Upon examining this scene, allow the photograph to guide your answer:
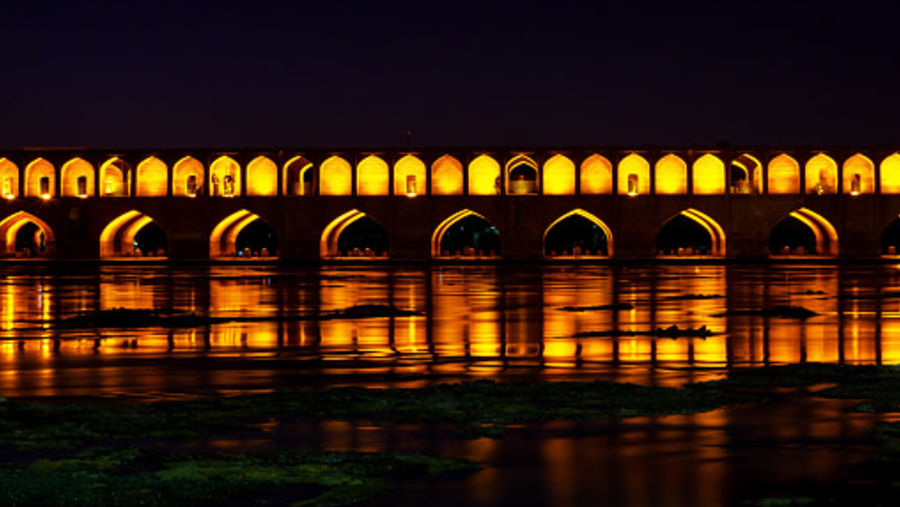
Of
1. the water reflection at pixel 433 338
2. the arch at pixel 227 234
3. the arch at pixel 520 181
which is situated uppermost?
the arch at pixel 520 181

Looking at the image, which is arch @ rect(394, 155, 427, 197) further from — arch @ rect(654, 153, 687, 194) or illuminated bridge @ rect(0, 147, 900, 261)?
arch @ rect(654, 153, 687, 194)

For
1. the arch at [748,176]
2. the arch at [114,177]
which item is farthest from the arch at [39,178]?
the arch at [748,176]

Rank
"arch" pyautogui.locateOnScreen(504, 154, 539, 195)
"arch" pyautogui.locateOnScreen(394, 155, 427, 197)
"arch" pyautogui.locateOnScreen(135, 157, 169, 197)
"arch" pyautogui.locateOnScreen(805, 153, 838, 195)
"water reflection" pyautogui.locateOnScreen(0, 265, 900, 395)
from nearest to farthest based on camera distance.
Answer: "water reflection" pyautogui.locateOnScreen(0, 265, 900, 395), "arch" pyautogui.locateOnScreen(805, 153, 838, 195), "arch" pyautogui.locateOnScreen(504, 154, 539, 195), "arch" pyautogui.locateOnScreen(394, 155, 427, 197), "arch" pyautogui.locateOnScreen(135, 157, 169, 197)

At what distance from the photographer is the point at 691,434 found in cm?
579

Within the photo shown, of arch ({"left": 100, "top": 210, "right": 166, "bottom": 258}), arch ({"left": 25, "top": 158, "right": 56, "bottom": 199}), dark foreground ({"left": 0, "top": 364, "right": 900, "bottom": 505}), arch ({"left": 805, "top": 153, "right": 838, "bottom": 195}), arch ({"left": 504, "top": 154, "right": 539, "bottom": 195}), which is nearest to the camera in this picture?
dark foreground ({"left": 0, "top": 364, "right": 900, "bottom": 505})

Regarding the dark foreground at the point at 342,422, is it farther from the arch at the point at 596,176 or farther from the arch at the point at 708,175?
the arch at the point at 708,175

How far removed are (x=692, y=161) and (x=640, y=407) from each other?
38601 mm

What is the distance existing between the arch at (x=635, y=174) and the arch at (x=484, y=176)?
4586 mm

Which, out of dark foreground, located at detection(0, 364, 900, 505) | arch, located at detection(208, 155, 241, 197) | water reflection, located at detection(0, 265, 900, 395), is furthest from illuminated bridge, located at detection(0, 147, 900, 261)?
dark foreground, located at detection(0, 364, 900, 505)

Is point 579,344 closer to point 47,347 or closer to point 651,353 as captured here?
point 651,353

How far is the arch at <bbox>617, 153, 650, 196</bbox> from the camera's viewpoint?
1750 inches

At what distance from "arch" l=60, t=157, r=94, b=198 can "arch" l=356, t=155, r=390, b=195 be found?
33.1 ft

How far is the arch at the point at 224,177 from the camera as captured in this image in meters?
45.2

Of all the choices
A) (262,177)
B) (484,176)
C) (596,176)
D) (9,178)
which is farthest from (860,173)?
(9,178)
